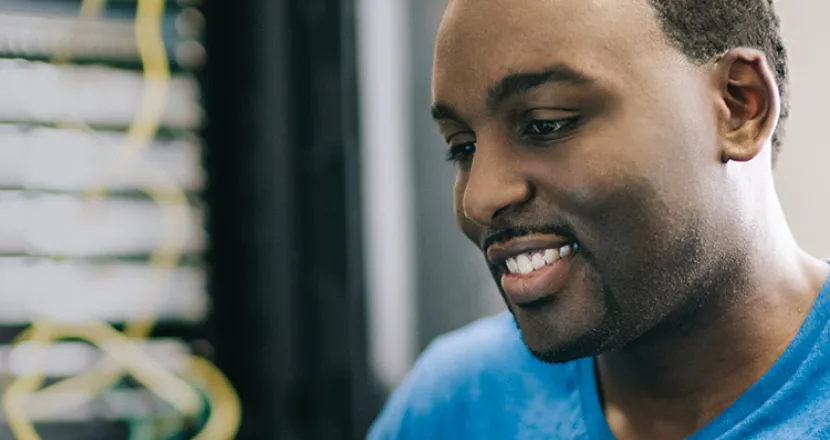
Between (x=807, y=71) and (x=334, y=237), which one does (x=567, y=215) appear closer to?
(x=807, y=71)

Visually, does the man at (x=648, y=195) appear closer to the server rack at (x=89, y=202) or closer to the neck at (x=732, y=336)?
the neck at (x=732, y=336)

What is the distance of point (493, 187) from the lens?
77cm

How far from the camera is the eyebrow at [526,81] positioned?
29.3 inches

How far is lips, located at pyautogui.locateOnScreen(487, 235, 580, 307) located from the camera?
77cm

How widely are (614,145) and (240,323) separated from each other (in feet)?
2.35

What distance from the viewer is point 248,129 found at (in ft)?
4.29

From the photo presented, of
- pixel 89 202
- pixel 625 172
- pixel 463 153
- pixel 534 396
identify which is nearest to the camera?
pixel 625 172

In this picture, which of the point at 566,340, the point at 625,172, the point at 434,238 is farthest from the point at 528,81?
the point at 434,238

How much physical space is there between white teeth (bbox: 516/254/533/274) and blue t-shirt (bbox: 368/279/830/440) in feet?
0.65

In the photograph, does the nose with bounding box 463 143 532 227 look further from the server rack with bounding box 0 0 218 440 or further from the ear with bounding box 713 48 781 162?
the server rack with bounding box 0 0 218 440

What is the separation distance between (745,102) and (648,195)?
5.1 inches

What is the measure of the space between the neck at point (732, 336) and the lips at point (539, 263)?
116 mm

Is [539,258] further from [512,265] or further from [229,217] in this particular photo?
[229,217]

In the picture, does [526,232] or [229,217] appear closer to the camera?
[526,232]
